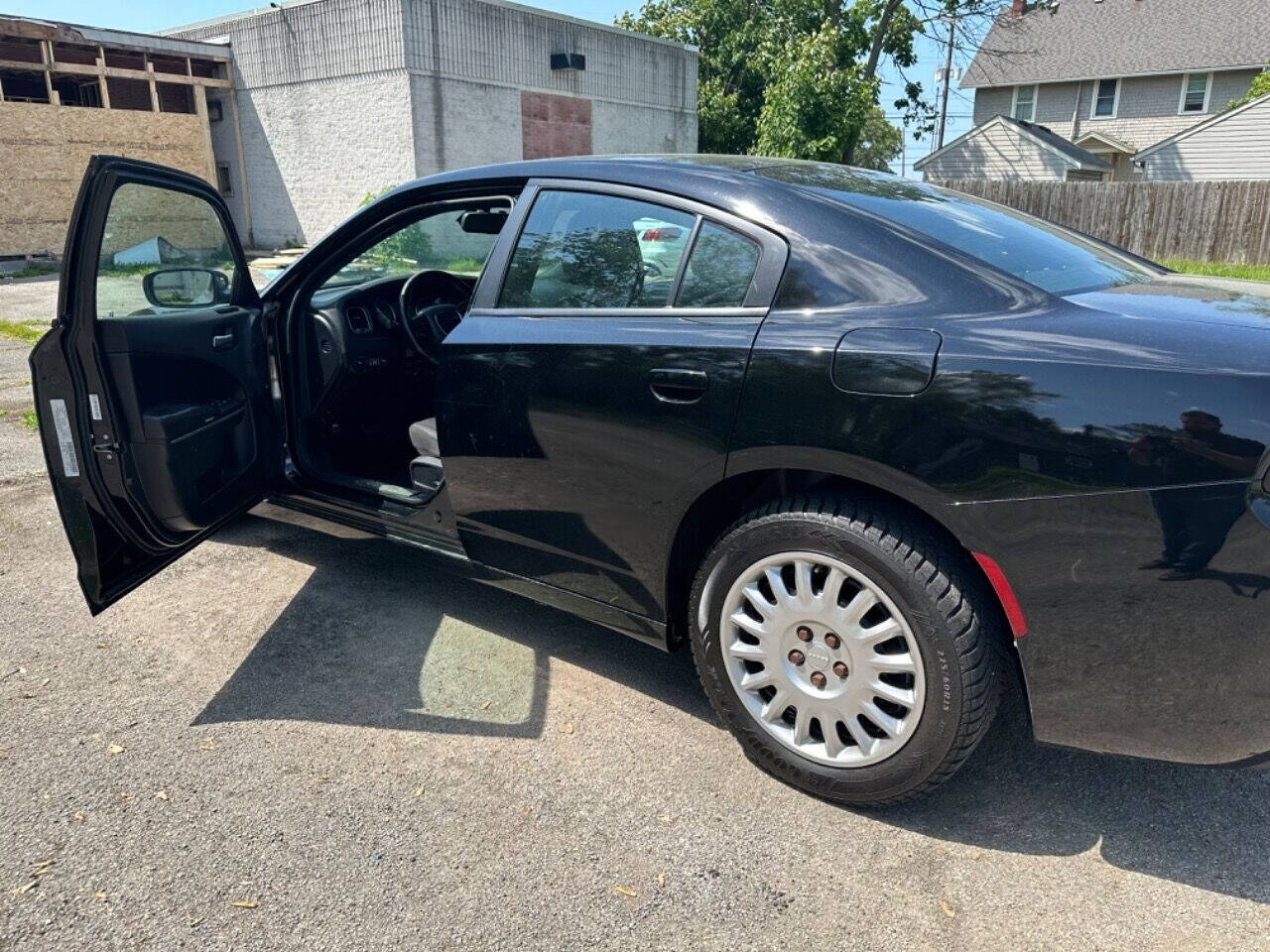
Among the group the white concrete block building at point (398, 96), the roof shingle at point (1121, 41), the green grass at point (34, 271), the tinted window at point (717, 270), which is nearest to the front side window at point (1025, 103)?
the roof shingle at point (1121, 41)

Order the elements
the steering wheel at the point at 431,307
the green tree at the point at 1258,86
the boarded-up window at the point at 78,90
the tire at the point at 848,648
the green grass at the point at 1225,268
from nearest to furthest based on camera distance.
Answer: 1. the tire at the point at 848,648
2. the steering wheel at the point at 431,307
3. the green grass at the point at 1225,268
4. the boarded-up window at the point at 78,90
5. the green tree at the point at 1258,86

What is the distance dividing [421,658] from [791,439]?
1705 millimetres

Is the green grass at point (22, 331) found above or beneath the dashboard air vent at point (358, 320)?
beneath

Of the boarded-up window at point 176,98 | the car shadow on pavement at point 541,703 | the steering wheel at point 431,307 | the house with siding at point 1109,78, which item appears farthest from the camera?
the house with siding at point 1109,78

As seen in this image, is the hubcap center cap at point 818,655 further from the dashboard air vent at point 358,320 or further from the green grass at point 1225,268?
the green grass at point 1225,268

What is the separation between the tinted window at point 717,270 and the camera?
99.4 inches

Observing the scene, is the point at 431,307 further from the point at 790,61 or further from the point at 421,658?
the point at 790,61

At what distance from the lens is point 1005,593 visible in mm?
2123

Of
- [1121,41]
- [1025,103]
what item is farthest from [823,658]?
[1025,103]

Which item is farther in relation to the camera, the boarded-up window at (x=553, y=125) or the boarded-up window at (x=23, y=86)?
the boarded-up window at (x=553, y=125)

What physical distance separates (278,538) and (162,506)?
52.6 inches

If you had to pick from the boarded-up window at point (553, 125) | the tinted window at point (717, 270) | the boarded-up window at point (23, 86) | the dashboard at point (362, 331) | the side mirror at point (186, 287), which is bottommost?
the dashboard at point (362, 331)

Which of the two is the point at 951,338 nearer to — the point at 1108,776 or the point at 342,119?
the point at 1108,776

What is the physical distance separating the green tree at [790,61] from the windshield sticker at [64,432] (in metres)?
20.1
